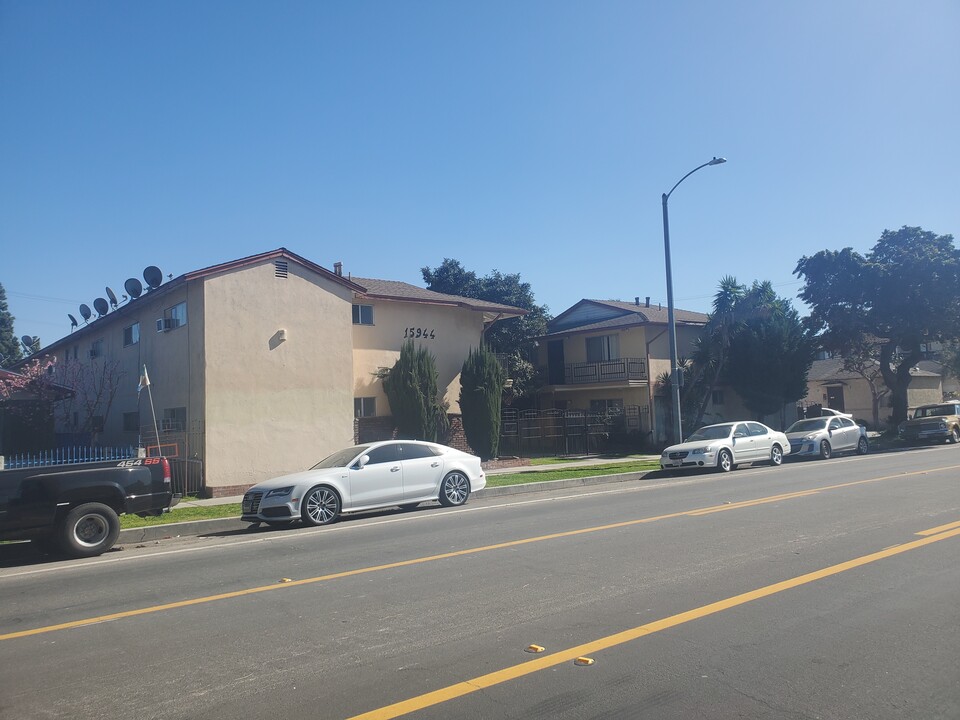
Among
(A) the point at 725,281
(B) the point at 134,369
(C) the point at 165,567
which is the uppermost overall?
(A) the point at 725,281

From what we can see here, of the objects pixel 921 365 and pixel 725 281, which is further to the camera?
pixel 921 365

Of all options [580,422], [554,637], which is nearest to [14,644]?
[554,637]

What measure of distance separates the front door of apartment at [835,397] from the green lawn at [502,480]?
29719 millimetres

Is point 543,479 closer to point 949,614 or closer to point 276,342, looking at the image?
point 276,342

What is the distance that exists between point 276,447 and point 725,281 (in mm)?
21334

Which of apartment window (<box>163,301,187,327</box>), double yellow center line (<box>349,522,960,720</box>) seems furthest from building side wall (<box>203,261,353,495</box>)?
double yellow center line (<box>349,522,960,720</box>)

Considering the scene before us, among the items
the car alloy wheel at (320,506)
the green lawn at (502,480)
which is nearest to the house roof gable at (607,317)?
the green lawn at (502,480)

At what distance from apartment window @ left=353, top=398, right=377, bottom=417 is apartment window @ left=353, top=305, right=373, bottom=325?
260 centimetres

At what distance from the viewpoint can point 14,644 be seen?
634cm

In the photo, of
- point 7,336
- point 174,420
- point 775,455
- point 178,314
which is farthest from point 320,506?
point 7,336

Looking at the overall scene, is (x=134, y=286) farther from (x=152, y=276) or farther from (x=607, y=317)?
(x=607, y=317)

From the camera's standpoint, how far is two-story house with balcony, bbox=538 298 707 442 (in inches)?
1291

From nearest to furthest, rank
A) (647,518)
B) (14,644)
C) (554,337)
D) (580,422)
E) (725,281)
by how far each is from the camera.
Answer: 1. (14,644)
2. (647,518)
3. (580,422)
4. (725,281)
5. (554,337)

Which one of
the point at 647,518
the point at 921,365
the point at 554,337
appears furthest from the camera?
the point at 921,365
